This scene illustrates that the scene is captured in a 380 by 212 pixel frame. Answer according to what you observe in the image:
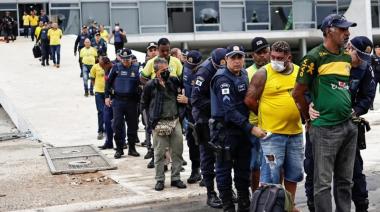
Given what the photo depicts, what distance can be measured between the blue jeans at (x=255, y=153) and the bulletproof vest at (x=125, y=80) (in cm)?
410

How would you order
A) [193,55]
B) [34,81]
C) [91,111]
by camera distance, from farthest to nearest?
[34,81]
[91,111]
[193,55]

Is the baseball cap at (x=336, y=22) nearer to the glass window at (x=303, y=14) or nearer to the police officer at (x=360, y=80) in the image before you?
the police officer at (x=360, y=80)

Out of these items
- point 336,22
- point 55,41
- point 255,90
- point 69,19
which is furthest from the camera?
point 69,19

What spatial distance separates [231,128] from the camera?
6.28 meters

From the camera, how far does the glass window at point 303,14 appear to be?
121 feet

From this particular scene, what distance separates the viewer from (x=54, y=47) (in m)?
22.2

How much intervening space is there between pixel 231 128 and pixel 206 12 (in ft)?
96.8

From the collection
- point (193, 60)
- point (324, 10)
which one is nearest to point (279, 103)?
point (193, 60)

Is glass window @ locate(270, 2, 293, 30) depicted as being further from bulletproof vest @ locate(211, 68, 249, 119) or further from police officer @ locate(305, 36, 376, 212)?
police officer @ locate(305, 36, 376, 212)

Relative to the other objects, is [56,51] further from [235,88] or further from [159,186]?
[235,88]

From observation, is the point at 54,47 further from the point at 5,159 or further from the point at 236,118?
the point at 236,118

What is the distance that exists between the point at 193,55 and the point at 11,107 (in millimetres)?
10115

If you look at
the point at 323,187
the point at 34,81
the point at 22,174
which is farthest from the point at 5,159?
the point at 34,81

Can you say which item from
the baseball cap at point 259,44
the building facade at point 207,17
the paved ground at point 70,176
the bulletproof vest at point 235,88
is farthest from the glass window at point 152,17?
the bulletproof vest at point 235,88
